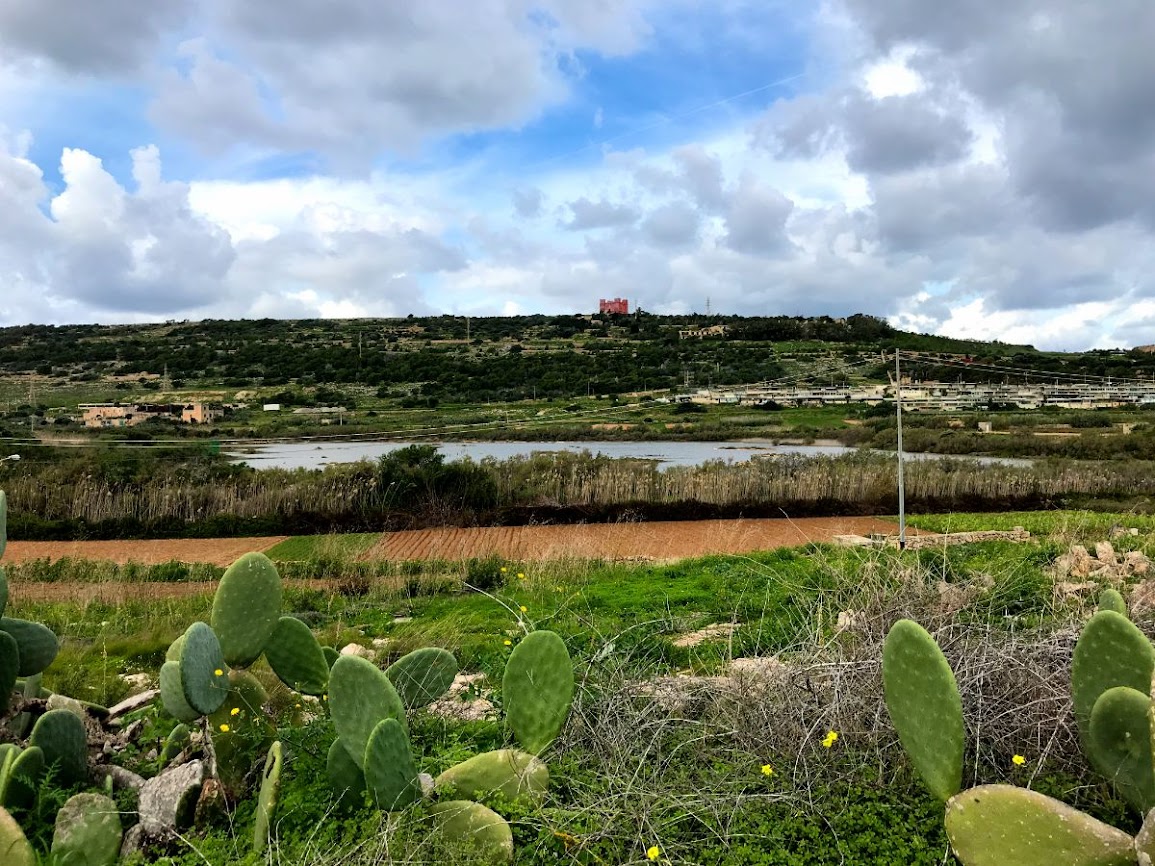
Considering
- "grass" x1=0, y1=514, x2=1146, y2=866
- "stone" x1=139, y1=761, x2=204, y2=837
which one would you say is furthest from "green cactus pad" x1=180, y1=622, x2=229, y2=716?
"grass" x1=0, y1=514, x2=1146, y2=866

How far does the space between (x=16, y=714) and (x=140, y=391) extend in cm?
4278

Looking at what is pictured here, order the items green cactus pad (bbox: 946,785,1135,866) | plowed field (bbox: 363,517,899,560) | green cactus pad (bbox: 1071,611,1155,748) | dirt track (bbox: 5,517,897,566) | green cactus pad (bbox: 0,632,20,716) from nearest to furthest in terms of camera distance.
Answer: green cactus pad (bbox: 946,785,1135,866), green cactus pad (bbox: 1071,611,1155,748), green cactus pad (bbox: 0,632,20,716), plowed field (bbox: 363,517,899,560), dirt track (bbox: 5,517,897,566)

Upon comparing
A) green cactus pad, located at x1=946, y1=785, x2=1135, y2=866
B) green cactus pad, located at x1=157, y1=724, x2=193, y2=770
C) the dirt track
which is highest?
green cactus pad, located at x1=946, y1=785, x2=1135, y2=866

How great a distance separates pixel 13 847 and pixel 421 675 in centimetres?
154

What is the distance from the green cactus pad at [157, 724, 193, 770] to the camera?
332 cm

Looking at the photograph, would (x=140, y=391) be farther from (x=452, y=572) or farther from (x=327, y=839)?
(x=327, y=839)

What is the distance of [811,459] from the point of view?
1859cm

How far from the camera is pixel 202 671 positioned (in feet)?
9.54

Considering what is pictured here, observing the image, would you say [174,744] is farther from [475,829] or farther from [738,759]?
[738,759]

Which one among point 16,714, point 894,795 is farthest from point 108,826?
point 894,795

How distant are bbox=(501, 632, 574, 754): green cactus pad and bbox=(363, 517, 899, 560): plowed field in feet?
23.5

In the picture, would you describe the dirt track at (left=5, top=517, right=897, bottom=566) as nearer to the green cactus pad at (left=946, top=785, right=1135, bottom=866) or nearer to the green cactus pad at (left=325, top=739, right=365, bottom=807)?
the green cactus pad at (left=325, top=739, right=365, bottom=807)

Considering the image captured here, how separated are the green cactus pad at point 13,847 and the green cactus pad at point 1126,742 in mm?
3312

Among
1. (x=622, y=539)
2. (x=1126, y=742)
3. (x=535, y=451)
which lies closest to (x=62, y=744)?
(x=1126, y=742)
